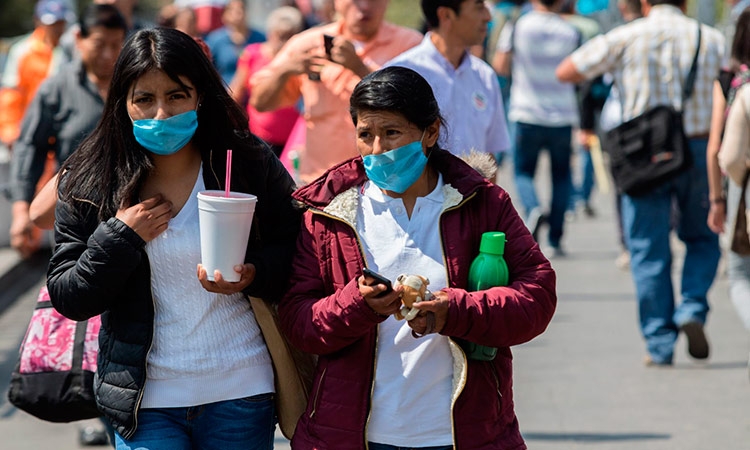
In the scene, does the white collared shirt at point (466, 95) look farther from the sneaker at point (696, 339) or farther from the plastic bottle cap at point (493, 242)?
the sneaker at point (696, 339)

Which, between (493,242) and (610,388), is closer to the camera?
(493,242)

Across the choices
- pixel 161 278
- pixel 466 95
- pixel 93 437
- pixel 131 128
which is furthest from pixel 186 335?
pixel 93 437

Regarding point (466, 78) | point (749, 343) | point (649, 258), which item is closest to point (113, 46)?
point (466, 78)

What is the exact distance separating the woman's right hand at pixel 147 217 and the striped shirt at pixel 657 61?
14.1 feet

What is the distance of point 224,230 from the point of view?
326cm

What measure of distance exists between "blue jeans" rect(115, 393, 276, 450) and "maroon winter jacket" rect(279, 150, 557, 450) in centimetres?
15

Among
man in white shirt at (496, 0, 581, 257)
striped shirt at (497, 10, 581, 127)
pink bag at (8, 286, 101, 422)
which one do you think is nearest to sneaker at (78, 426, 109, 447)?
pink bag at (8, 286, 101, 422)

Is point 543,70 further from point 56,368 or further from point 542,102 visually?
point 56,368

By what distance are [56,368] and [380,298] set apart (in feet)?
4.55

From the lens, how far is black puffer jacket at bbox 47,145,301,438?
3.35 metres

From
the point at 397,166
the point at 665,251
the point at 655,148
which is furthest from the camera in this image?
the point at 665,251

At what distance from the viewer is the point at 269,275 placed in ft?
11.3

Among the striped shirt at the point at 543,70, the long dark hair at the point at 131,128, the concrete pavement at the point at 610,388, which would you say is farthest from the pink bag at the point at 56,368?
the striped shirt at the point at 543,70

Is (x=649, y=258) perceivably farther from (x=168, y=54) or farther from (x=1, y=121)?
(x=1, y=121)
